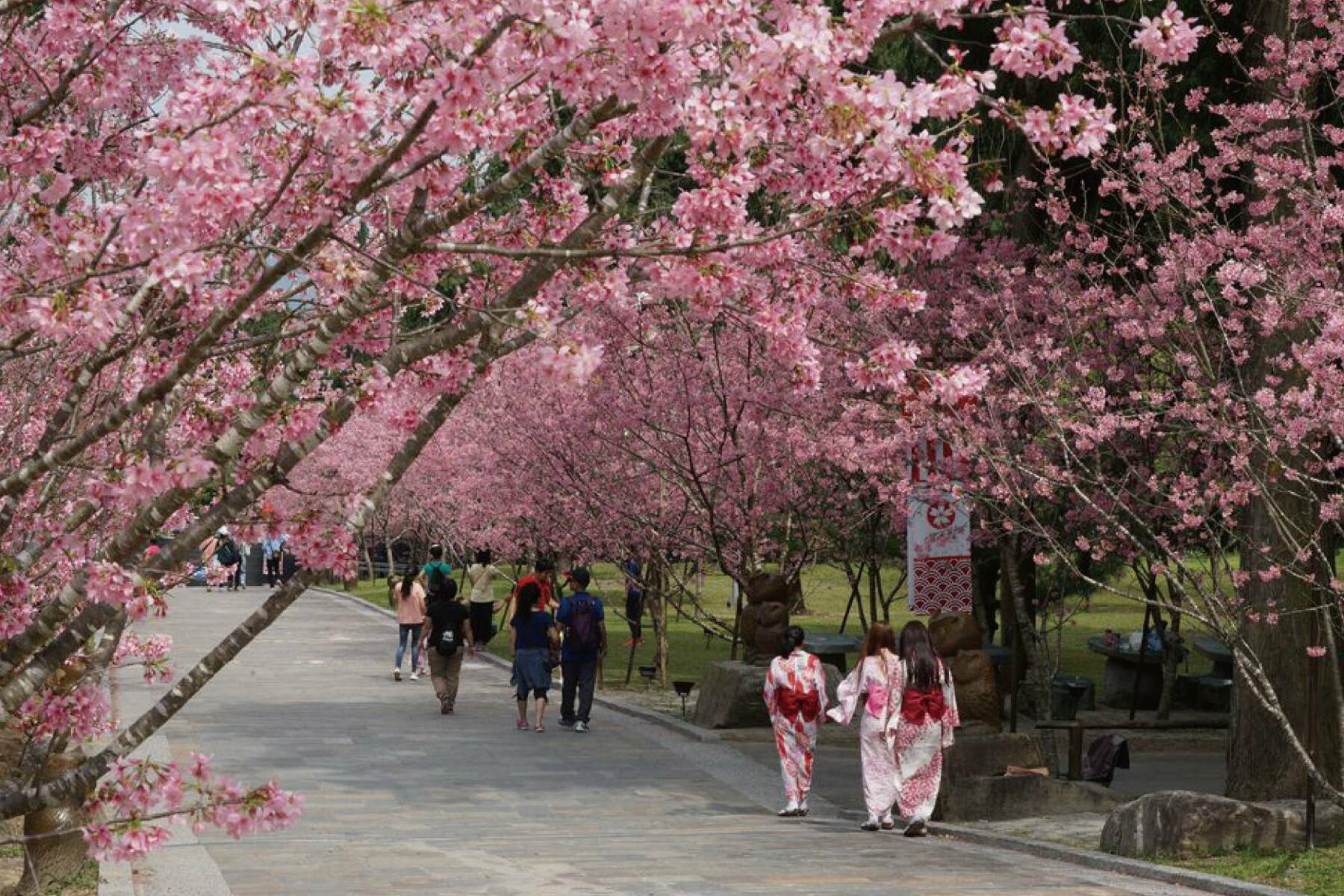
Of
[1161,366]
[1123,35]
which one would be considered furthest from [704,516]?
[1123,35]

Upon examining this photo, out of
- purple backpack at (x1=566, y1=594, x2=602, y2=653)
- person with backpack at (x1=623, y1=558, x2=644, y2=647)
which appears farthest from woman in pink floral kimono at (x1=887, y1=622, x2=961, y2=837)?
person with backpack at (x1=623, y1=558, x2=644, y2=647)

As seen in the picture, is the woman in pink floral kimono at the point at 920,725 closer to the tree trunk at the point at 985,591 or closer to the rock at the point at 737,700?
the rock at the point at 737,700

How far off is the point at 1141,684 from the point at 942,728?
12.8m

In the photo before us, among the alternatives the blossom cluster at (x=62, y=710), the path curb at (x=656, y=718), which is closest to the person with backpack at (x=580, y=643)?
the path curb at (x=656, y=718)

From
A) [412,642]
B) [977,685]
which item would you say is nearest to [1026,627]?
[977,685]

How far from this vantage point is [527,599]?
21.2m

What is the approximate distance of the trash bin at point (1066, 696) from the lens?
23.9 metres

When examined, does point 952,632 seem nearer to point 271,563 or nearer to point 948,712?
point 948,712

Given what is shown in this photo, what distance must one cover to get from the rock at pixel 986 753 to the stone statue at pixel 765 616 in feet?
18.9

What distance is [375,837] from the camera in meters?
13.9

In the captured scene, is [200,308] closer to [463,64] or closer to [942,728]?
[463,64]

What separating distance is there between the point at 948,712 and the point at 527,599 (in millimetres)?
7262

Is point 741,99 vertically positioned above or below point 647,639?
above

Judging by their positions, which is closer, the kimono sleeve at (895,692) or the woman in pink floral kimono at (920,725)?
the woman in pink floral kimono at (920,725)
